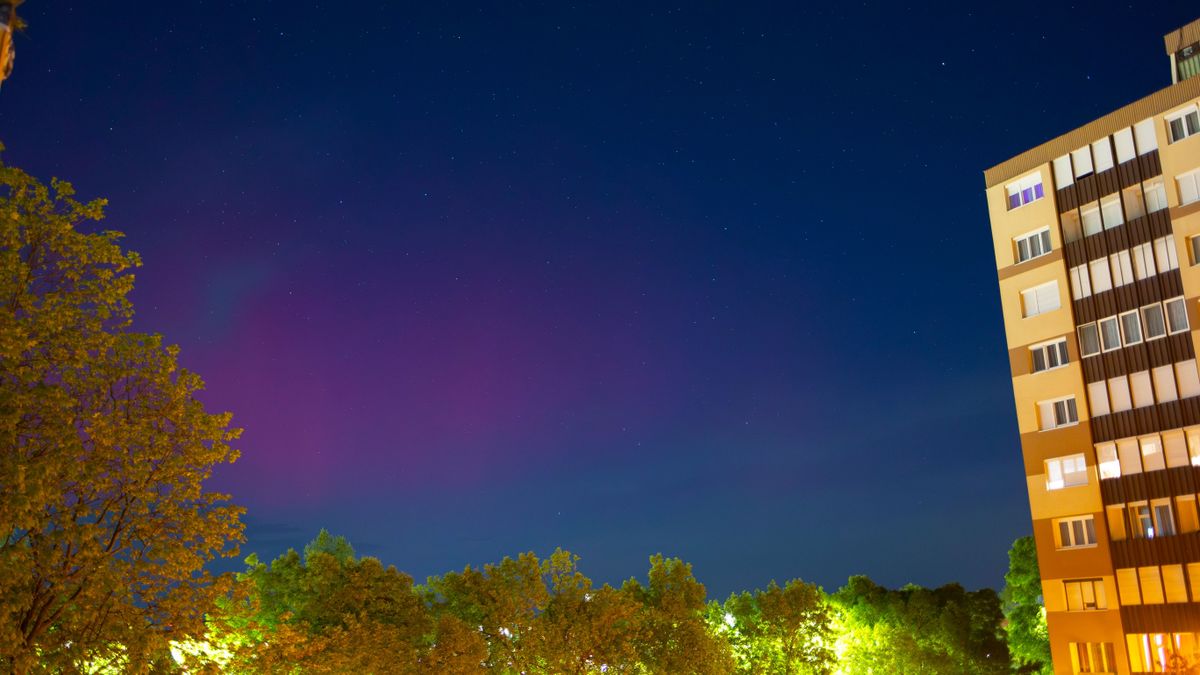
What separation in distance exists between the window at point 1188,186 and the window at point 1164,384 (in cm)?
810

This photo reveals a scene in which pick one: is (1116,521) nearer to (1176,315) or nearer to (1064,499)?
(1064,499)

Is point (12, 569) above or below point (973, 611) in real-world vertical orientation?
below

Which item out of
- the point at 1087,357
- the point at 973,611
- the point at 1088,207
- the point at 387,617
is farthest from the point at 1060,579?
the point at 387,617

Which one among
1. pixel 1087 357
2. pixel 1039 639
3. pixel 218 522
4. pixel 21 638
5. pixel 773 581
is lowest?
pixel 21 638

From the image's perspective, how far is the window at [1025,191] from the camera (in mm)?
59625

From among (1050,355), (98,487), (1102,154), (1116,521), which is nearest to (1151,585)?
(1116,521)

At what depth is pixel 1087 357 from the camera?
5575 centimetres

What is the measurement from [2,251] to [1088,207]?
50.9 m

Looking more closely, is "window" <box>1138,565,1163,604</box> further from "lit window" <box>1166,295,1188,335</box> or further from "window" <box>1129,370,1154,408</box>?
"lit window" <box>1166,295,1188,335</box>

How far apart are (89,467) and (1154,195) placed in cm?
4993

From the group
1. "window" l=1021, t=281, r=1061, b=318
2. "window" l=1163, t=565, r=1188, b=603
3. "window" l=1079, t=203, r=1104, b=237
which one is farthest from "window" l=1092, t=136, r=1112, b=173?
"window" l=1163, t=565, r=1188, b=603

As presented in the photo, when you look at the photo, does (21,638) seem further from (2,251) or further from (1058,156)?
(1058,156)

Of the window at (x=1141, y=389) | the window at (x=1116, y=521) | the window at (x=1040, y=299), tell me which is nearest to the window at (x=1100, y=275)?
the window at (x=1040, y=299)

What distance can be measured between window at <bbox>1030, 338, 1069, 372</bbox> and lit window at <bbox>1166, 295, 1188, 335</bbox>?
17.7 ft
